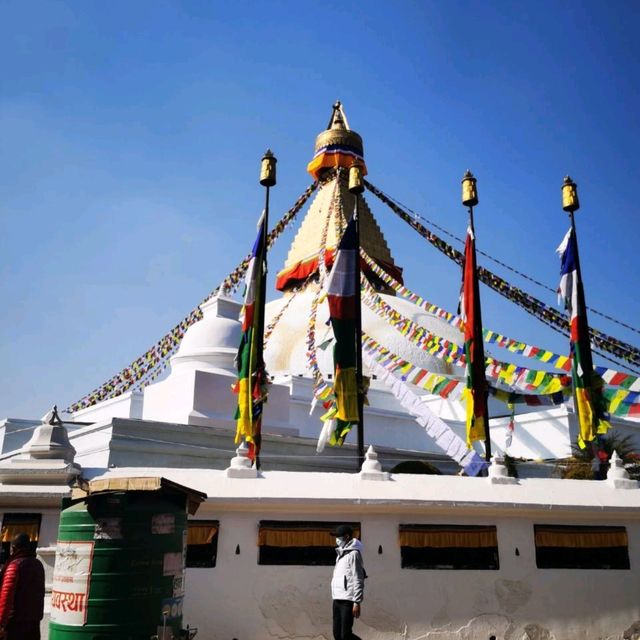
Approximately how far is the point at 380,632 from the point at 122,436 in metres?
6.43

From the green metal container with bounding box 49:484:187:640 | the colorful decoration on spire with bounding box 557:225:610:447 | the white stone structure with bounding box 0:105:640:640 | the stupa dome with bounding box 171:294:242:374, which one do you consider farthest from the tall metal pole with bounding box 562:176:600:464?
the green metal container with bounding box 49:484:187:640

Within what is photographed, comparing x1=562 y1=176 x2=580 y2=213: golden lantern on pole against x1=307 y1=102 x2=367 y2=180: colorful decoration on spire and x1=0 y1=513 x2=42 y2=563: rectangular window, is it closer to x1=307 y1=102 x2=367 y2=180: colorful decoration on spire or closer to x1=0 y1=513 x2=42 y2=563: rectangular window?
x1=0 y1=513 x2=42 y2=563: rectangular window

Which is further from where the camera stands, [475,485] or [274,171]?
[274,171]

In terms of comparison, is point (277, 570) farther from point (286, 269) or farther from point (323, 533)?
point (286, 269)

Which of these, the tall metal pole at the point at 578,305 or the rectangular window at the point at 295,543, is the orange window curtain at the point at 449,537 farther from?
the tall metal pole at the point at 578,305

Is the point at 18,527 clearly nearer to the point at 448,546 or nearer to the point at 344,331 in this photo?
the point at 448,546

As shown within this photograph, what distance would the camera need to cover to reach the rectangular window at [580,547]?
7930mm

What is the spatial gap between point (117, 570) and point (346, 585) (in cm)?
186

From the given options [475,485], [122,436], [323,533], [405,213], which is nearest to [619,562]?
[475,485]

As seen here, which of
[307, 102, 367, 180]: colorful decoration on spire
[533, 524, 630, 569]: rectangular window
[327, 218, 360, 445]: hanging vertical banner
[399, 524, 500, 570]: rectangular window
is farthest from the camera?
[307, 102, 367, 180]: colorful decoration on spire

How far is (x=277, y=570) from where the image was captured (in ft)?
24.0

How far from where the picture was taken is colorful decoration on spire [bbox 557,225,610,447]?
11719 millimetres

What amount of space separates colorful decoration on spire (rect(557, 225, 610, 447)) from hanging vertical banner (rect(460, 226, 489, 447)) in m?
1.52

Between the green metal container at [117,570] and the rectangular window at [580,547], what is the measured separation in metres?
4.13
